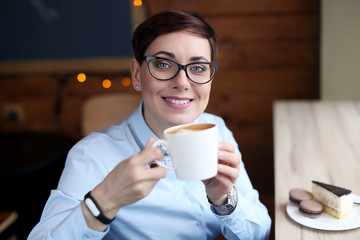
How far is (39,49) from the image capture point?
3.04m

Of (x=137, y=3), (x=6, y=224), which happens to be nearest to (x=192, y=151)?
(x=6, y=224)

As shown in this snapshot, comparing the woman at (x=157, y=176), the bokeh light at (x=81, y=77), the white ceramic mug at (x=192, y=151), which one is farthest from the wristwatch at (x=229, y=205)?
the bokeh light at (x=81, y=77)

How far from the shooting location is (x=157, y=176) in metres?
0.82

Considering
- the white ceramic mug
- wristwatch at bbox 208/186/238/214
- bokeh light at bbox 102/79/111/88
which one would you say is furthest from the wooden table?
bokeh light at bbox 102/79/111/88

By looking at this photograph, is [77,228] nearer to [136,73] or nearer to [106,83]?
[136,73]

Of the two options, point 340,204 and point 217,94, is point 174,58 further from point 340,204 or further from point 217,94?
point 217,94

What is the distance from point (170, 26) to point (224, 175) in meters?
0.41

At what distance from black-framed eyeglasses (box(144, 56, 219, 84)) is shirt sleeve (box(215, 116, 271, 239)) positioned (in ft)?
1.18

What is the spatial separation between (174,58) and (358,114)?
136 centimetres

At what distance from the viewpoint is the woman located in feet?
2.88

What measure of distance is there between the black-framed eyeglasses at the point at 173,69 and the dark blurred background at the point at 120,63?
4.84 feet

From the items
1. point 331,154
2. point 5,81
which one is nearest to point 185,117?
point 331,154

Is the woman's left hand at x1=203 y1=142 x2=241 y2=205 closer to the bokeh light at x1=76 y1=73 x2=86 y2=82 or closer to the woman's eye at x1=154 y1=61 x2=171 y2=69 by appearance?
the woman's eye at x1=154 y1=61 x2=171 y2=69

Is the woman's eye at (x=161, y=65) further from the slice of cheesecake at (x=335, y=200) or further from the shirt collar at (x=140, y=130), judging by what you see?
the slice of cheesecake at (x=335, y=200)
